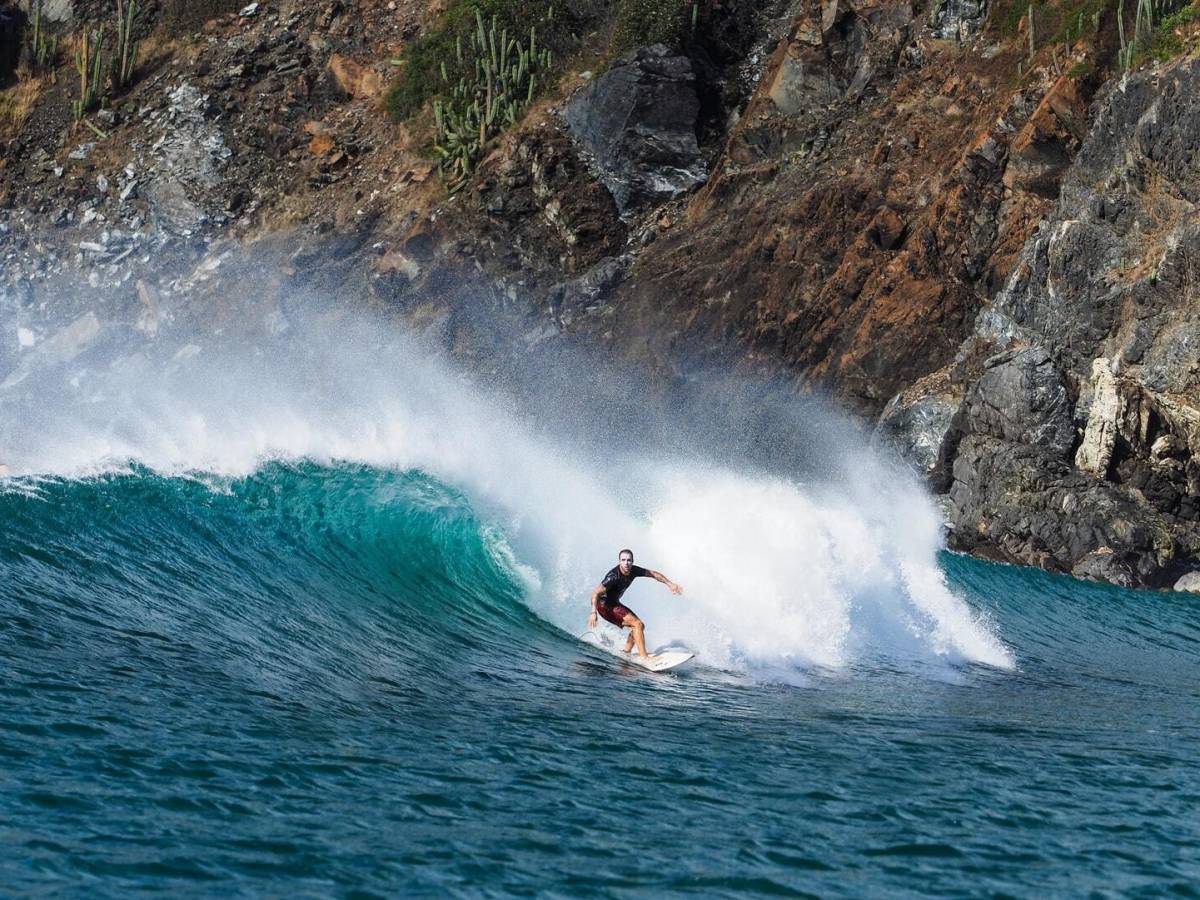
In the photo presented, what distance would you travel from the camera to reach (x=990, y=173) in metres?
32.8

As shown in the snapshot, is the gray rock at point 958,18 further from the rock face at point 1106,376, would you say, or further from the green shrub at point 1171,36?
the green shrub at point 1171,36

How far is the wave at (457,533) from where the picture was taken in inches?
592

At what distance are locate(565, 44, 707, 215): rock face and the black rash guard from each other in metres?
27.3

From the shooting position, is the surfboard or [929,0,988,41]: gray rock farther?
[929,0,988,41]: gray rock

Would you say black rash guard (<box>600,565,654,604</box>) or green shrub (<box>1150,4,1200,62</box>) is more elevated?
green shrub (<box>1150,4,1200,62</box>)

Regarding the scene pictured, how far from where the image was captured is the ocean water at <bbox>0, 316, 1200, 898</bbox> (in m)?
7.04

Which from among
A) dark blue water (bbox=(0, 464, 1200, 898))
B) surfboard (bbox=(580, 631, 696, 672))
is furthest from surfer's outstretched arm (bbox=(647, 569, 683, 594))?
dark blue water (bbox=(0, 464, 1200, 898))

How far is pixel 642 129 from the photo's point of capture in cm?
4066

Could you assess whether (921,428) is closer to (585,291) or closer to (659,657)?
(585,291)

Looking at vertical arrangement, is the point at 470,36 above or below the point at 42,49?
above

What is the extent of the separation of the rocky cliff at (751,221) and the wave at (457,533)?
821 cm

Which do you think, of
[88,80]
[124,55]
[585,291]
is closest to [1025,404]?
[585,291]

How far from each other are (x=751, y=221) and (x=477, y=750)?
29427 mm

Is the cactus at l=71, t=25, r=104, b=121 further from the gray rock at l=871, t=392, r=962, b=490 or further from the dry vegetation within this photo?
the gray rock at l=871, t=392, r=962, b=490
